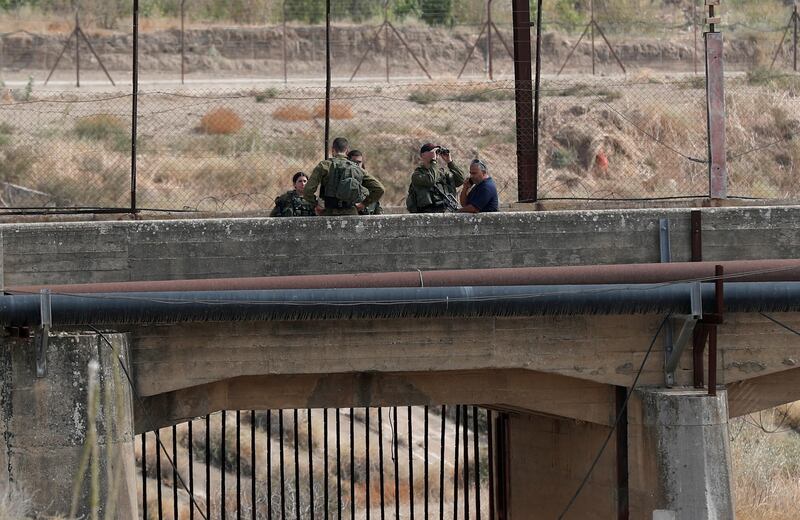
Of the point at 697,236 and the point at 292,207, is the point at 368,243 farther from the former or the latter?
the point at 697,236

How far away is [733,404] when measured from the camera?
11031 millimetres

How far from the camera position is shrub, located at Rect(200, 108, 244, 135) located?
27984 mm

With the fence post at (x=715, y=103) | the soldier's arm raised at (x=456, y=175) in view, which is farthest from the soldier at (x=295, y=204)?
the fence post at (x=715, y=103)

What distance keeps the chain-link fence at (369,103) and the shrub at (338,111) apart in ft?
0.20

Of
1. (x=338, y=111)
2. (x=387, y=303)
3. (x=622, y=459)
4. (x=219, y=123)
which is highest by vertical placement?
(x=338, y=111)

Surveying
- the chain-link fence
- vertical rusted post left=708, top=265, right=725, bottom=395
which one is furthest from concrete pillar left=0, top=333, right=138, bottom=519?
the chain-link fence

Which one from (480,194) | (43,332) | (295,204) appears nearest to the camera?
(43,332)

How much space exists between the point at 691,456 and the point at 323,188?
3.78m

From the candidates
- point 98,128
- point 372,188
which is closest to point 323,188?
point 372,188

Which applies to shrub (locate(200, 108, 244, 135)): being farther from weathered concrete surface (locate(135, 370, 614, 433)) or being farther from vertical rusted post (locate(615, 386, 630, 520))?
vertical rusted post (locate(615, 386, 630, 520))

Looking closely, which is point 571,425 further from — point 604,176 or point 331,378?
point 604,176

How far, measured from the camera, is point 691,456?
10016mm

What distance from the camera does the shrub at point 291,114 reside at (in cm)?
2877

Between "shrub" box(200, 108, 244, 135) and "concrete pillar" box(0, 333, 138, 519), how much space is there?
1878cm
